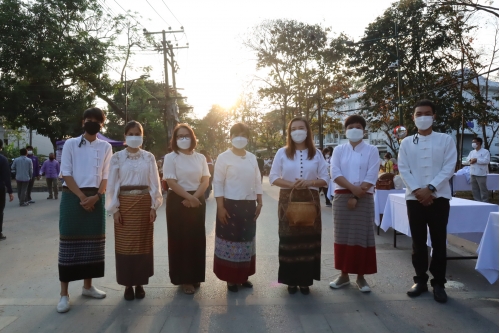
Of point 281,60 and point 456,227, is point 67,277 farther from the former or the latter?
point 281,60

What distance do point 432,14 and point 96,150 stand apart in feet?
55.1

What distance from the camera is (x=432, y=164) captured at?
4.20m

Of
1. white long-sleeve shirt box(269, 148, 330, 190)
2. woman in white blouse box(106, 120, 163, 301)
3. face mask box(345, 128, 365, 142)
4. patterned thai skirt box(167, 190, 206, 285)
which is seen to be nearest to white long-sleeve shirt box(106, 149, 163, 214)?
woman in white blouse box(106, 120, 163, 301)

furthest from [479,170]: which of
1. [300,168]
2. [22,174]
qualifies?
[22,174]

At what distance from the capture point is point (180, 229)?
4.45 m

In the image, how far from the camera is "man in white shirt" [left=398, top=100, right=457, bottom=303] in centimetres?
414

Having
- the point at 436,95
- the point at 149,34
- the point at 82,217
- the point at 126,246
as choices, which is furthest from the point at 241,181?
the point at 149,34

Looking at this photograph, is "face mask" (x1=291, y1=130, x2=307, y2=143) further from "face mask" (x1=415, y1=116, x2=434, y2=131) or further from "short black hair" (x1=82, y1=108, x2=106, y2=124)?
"short black hair" (x1=82, y1=108, x2=106, y2=124)

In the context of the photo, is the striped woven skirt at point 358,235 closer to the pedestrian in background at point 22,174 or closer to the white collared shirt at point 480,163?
the white collared shirt at point 480,163

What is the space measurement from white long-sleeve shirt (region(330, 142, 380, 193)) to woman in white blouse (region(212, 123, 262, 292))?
2.89 ft

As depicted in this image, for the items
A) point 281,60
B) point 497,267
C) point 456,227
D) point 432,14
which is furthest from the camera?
point 281,60

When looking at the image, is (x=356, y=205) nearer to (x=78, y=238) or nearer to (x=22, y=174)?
(x=78, y=238)

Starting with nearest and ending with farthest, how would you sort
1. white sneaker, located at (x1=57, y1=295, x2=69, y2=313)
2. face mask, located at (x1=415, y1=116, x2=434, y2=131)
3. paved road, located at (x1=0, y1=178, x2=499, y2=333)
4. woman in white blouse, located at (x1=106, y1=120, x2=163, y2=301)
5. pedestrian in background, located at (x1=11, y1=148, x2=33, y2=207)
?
paved road, located at (x1=0, y1=178, x2=499, y2=333) → white sneaker, located at (x1=57, y1=295, x2=69, y2=313) → woman in white blouse, located at (x1=106, y1=120, x2=163, y2=301) → face mask, located at (x1=415, y1=116, x2=434, y2=131) → pedestrian in background, located at (x1=11, y1=148, x2=33, y2=207)

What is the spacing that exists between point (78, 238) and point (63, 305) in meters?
0.64
